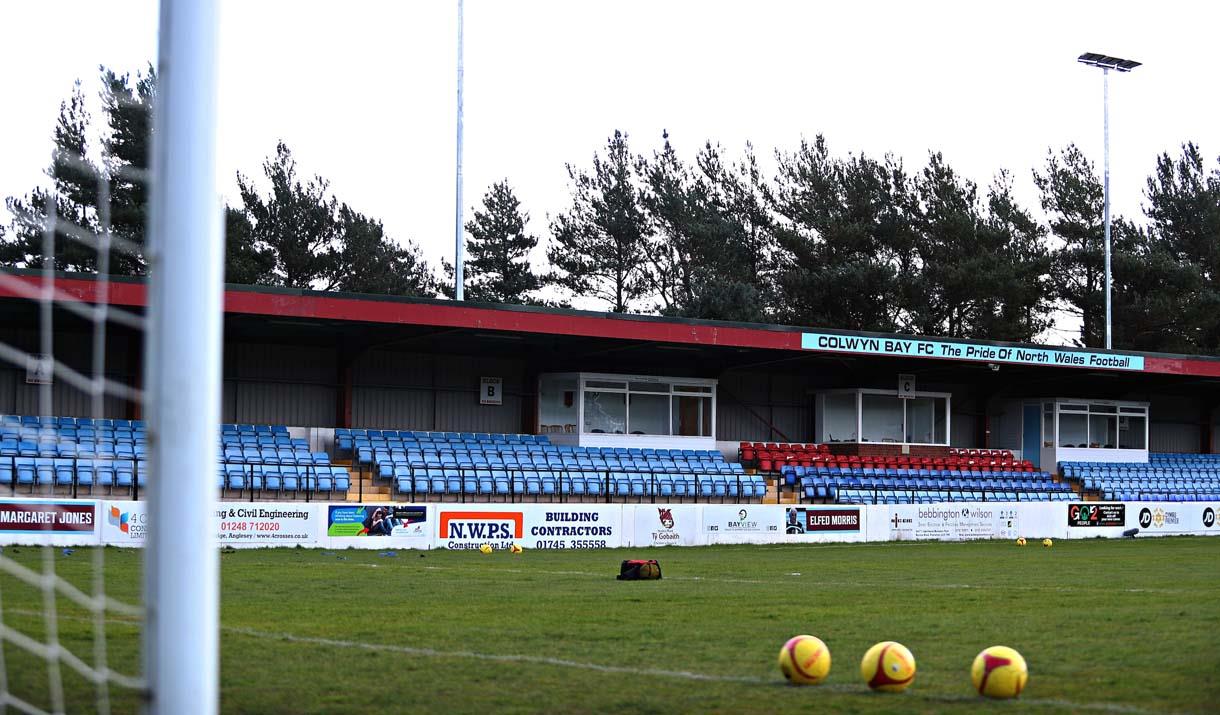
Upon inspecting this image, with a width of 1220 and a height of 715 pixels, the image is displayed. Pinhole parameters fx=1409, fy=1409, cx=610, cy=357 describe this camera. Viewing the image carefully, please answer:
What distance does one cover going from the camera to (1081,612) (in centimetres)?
1527

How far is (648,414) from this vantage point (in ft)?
140

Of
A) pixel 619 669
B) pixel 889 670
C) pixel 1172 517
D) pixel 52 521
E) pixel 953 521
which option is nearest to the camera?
pixel 889 670

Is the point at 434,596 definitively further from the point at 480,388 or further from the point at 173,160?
the point at 480,388

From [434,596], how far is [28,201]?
105ft

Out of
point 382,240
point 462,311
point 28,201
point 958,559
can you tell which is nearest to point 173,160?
point 958,559

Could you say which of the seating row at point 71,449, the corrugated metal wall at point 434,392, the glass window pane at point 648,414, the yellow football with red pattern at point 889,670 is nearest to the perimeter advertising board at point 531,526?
the seating row at point 71,449

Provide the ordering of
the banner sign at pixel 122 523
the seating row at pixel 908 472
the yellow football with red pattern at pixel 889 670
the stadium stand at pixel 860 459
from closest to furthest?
the yellow football with red pattern at pixel 889 670, the banner sign at pixel 122 523, the seating row at pixel 908 472, the stadium stand at pixel 860 459

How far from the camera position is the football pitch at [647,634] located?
351 inches

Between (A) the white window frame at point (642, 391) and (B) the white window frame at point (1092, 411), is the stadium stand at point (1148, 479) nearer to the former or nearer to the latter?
(B) the white window frame at point (1092, 411)

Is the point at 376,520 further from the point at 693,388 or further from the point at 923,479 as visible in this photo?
the point at 923,479

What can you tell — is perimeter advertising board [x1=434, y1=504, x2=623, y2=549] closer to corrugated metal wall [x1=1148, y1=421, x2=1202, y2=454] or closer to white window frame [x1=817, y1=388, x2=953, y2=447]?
white window frame [x1=817, y1=388, x2=953, y2=447]

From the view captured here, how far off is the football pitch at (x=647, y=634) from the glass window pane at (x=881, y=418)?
22377mm

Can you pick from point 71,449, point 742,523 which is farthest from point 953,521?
point 71,449

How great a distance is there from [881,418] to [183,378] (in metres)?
43.2
